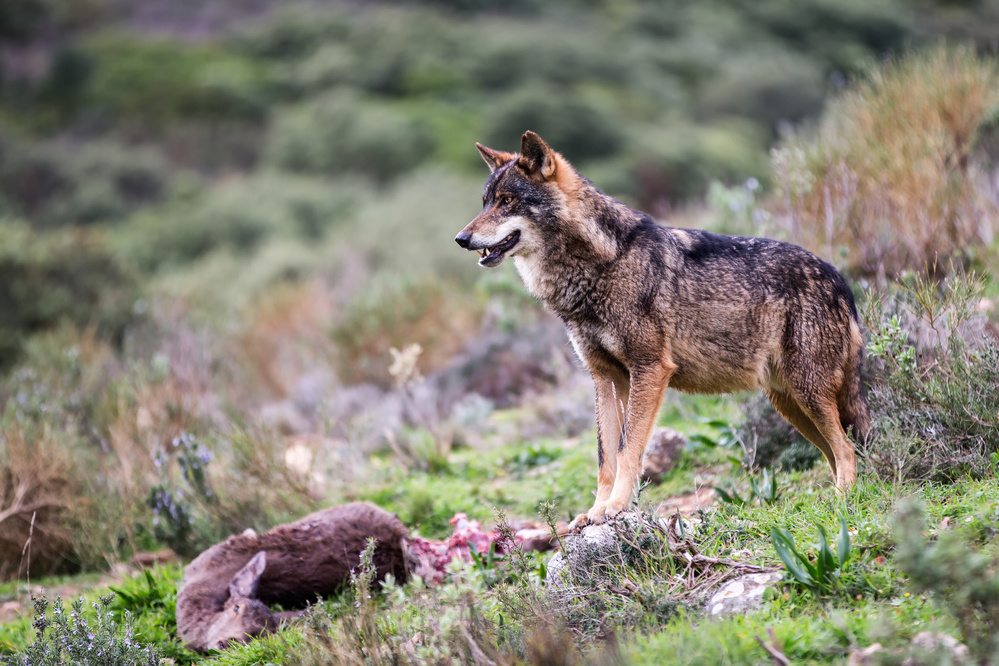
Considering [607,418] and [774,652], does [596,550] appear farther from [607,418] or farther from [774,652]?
[774,652]

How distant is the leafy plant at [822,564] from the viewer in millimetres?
3441

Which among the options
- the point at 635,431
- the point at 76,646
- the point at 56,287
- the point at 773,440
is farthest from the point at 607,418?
the point at 56,287

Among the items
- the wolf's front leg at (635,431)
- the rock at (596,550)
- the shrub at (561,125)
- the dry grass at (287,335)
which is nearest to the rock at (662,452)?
the wolf's front leg at (635,431)

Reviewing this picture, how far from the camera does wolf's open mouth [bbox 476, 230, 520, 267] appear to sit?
15.1 ft

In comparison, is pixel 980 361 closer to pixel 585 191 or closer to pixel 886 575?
pixel 886 575

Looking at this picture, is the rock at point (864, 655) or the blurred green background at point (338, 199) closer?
the rock at point (864, 655)

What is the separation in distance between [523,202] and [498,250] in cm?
35

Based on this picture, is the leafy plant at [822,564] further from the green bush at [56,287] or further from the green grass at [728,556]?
the green bush at [56,287]

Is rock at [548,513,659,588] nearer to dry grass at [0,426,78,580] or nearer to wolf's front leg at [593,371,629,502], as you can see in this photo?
wolf's front leg at [593,371,629,502]

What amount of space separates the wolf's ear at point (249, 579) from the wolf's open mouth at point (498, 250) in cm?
238

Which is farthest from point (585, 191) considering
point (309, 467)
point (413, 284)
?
point (413, 284)

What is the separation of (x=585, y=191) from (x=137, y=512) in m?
4.74

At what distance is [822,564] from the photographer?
11.3 ft

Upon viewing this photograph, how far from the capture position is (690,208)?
12883mm
